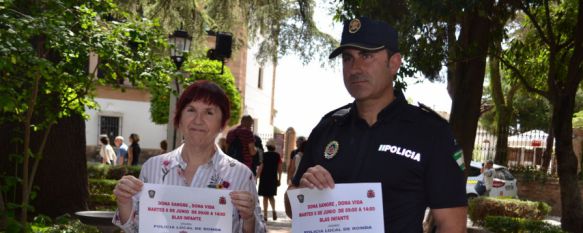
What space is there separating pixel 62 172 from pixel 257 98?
1564 inches

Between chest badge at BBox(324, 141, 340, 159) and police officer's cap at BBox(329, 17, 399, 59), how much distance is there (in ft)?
1.35

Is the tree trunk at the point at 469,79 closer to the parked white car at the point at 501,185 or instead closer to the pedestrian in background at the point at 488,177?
the parked white car at the point at 501,185

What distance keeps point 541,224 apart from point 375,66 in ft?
30.3

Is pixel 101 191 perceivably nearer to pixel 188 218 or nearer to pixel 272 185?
pixel 272 185

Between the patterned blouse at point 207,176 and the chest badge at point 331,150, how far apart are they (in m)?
0.51

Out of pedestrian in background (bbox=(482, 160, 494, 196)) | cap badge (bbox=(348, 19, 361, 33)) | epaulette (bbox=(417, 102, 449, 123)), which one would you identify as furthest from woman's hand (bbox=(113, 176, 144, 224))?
pedestrian in background (bbox=(482, 160, 494, 196))

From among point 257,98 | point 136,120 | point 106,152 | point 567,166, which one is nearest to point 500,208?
point 567,166

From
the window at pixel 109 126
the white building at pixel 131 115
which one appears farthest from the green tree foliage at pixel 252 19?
the window at pixel 109 126

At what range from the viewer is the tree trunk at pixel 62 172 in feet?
37.2

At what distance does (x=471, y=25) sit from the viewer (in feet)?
39.8

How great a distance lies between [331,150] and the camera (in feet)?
11.0

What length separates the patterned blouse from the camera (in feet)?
12.0

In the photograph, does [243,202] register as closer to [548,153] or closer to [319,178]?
[319,178]

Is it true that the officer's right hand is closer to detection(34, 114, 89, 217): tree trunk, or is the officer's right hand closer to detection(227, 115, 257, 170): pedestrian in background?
detection(34, 114, 89, 217): tree trunk
